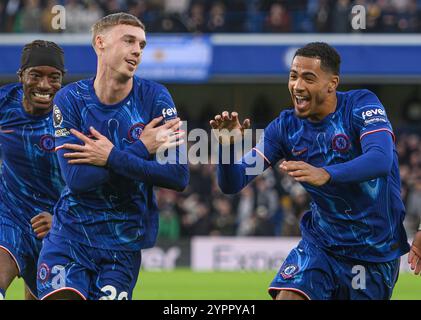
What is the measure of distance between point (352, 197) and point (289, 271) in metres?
0.64

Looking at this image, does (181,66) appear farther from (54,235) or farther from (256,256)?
(54,235)

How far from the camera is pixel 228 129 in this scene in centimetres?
679

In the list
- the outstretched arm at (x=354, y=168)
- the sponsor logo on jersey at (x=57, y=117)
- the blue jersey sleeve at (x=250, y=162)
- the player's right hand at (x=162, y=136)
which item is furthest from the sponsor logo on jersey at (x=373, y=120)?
the sponsor logo on jersey at (x=57, y=117)

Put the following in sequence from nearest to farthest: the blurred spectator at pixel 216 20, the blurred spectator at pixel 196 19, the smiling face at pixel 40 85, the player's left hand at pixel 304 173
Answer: the player's left hand at pixel 304 173 → the smiling face at pixel 40 85 → the blurred spectator at pixel 196 19 → the blurred spectator at pixel 216 20

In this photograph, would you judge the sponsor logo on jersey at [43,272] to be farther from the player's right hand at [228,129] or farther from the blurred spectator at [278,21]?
the blurred spectator at [278,21]

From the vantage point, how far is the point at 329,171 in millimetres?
6527

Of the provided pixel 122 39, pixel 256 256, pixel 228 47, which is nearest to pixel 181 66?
pixel 228 47

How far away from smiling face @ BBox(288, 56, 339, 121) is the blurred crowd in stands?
17.2m

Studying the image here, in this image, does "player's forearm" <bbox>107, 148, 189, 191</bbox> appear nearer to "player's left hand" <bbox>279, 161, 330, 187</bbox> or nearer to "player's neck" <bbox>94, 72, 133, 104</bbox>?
"player's neck" <bbox>94, 72, 133, 104</bbox>

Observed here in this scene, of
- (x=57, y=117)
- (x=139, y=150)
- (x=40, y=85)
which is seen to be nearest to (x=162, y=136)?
(x=139, y=150)

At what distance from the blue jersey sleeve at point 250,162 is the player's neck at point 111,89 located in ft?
2.46

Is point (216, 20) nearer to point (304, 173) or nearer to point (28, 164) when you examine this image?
point (28, 164)

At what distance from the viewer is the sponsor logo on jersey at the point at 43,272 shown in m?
6.79

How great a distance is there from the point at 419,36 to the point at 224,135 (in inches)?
740
